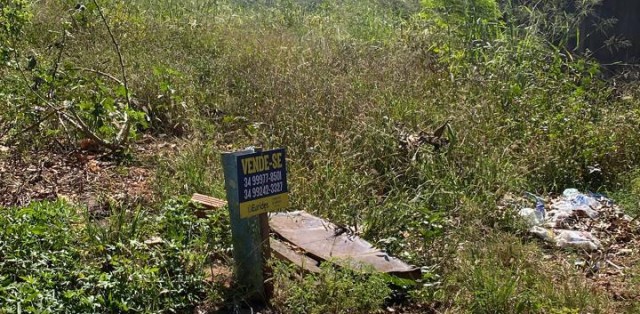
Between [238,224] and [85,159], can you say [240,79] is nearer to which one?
[85,159]

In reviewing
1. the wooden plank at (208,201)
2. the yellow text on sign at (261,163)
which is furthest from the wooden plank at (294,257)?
the yellow text on sign at (261,163)

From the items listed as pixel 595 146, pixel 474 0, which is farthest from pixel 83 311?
pixel 474 0

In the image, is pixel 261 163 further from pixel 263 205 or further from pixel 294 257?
pixel 294 257

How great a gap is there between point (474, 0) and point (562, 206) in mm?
3402

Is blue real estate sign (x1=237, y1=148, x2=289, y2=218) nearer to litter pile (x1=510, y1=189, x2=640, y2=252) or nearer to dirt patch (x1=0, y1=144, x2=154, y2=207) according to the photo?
dirt patch (x1=0, y1=144, x2=154, y2=207)

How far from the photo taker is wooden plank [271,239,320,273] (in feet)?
12.8

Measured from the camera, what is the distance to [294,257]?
3998 mm

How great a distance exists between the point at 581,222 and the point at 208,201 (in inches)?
110

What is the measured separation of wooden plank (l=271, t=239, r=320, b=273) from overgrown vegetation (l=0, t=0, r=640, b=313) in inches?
6.0

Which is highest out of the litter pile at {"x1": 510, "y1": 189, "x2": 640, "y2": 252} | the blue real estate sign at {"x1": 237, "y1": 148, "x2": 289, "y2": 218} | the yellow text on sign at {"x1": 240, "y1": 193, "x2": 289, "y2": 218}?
the blue real estate sign at {"x1": 237, "y1": 148, "x2": 289, "y2": 218}

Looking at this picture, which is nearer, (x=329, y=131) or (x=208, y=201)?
(x=208, y=201)

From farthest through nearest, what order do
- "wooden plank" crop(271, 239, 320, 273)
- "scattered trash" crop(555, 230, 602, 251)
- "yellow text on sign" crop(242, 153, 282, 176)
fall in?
"scattered trash" crop(555, 230, 602, 251)
"wooden plank" crop(271, 239, 320, 273)
"yellow text on sign" crop(242, 153, 282, 176)

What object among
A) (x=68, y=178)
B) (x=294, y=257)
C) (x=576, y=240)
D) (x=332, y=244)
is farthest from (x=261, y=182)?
(x=576, y=240)

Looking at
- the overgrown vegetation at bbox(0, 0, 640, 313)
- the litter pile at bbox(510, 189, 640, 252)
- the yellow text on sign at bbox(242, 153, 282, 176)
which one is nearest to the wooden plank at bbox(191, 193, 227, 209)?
the overgrown vegetation at bbox(0, 0, 640, 313)
